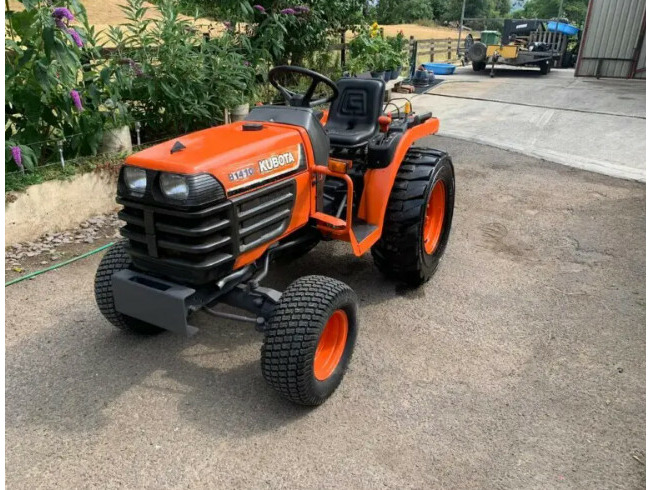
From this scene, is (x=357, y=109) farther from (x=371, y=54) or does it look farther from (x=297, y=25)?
(x=371, y=54)

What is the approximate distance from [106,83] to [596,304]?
4.14 metres

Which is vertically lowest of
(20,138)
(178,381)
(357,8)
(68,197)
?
(178,381)

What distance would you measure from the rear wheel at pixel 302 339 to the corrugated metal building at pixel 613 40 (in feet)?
49.7

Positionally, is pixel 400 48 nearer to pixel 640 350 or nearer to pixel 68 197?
pixel 68 197

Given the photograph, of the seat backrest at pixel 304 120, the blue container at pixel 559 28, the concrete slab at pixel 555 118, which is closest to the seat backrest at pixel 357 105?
the seat backrest at pixel 304 120

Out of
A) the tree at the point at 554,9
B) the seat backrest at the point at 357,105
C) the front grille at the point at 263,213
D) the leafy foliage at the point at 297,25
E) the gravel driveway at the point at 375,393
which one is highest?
the tree at the point at 554,9

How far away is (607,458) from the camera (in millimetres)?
2256

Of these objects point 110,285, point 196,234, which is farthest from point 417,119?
point 110,285

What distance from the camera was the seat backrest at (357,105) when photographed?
346 cm

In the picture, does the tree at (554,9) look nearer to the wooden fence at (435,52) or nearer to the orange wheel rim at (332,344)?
the wooden fence at (435,52)

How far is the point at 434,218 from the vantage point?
396 cm

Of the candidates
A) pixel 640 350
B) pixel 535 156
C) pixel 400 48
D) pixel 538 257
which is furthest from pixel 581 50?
pixel 640 350

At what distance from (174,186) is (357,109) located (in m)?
1.70

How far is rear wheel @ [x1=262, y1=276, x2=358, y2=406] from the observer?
7.59 feet
